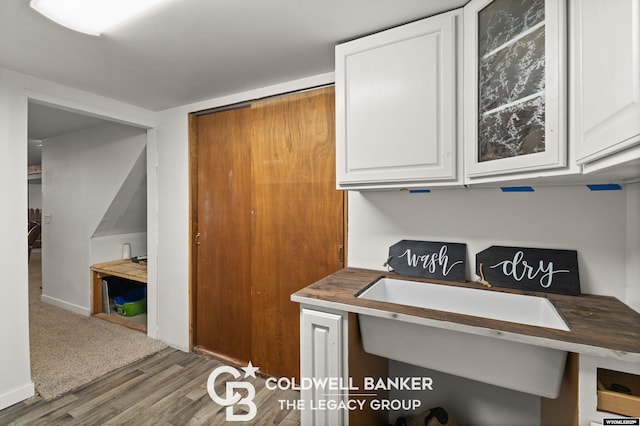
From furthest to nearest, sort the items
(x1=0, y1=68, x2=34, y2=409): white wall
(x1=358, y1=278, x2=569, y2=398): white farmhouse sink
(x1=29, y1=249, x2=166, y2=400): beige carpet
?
(x1=29, y1=249, x2=166, y2=400): beige carpet → (x1=0, y1=68, x2=34, y2=409): white wall → (x1=358, y1=278, x2=569, y2=398): white farmhouse sink

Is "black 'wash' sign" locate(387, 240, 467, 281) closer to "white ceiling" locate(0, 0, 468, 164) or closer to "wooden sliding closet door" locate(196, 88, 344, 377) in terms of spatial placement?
"wooden sliding closet door" locate(196, 88, 344, 377)

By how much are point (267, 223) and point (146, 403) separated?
1.40 metres

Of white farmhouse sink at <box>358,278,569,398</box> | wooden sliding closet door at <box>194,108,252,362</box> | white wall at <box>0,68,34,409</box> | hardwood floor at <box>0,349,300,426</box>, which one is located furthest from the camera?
wooden sliding closet door at <box>194,108,252,362</box>

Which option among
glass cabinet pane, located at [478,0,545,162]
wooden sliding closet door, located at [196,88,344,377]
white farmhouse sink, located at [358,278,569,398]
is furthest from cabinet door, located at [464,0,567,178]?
wooden sliding closet door, located at [196,88,344,377]

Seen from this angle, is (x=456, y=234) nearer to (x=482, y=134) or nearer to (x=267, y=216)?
(x=482, y=134)

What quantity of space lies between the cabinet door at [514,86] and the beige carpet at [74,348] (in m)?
2.91

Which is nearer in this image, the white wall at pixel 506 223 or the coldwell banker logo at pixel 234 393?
the white wall at pixel 506 223

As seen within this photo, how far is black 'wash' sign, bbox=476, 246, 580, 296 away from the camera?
135 cm

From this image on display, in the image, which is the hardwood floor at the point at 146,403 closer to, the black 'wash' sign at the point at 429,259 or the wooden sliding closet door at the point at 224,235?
the wooden sliding closet door at the point at 224,235

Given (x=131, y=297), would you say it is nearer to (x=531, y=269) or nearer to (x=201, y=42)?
(x=201, y=42)

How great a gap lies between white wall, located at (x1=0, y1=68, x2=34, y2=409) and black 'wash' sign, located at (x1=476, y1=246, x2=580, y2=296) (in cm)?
283

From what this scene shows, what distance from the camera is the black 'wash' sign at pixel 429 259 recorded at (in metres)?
1.59

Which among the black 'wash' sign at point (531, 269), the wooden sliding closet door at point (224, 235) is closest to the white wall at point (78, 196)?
the wooden sliding closet door at point (224, 235)

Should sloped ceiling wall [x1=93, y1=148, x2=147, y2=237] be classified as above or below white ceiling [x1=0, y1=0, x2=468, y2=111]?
below
